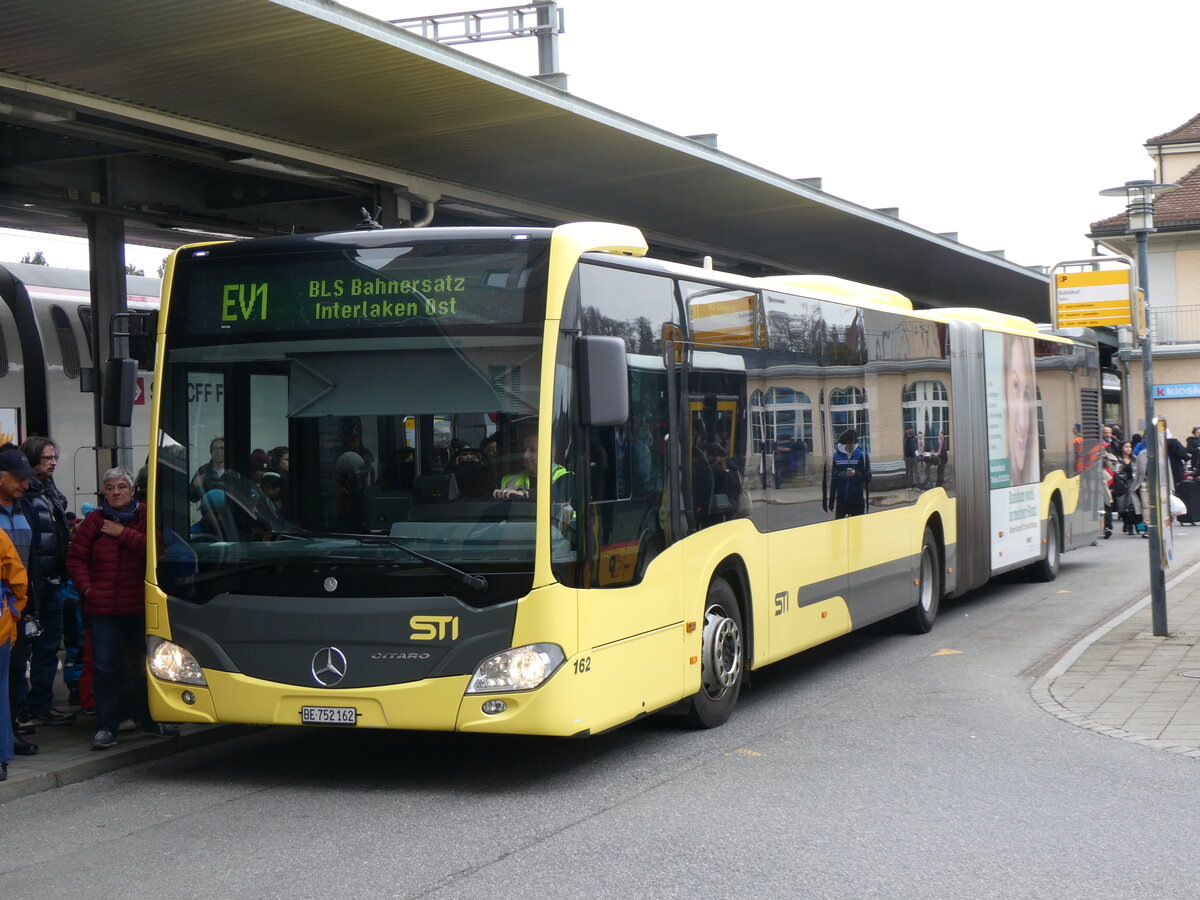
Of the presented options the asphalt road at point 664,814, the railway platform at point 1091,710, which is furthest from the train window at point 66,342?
the asphalt road at point 664,814

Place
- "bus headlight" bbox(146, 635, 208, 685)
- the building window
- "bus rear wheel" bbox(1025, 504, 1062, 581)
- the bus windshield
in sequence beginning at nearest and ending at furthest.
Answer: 1. the bus windshield
2. "bus headlight" bbox(146, 635, 208, 685)
3. the building window
4. "bus rear wheel" bbox(1025, 504, 1062, 581)

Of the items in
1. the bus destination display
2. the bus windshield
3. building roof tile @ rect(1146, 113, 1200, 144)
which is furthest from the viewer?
building roof tile @ rect(1146, 113, 1200, 144)

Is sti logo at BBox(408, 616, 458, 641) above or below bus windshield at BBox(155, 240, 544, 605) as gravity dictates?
below

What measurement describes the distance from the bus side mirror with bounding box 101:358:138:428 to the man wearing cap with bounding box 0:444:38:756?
63cm

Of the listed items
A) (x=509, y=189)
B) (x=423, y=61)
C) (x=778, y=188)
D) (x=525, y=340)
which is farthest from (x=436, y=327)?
(x=778, y=188)

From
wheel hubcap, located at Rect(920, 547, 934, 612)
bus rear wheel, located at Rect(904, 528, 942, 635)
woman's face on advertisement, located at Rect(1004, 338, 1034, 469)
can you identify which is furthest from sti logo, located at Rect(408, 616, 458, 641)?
woman's face on advertisement, located at Rect(1004, 338, 1034, 469)

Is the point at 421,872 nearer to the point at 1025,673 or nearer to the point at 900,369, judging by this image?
the point at 1025,673

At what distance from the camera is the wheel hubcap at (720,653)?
908 centimetres

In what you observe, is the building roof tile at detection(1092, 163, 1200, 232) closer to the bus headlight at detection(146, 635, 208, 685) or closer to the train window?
the train window

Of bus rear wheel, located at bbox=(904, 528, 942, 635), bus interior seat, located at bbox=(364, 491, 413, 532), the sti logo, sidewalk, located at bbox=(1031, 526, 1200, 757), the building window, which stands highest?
the building window

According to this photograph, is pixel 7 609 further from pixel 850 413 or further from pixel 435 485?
pixel 850 413

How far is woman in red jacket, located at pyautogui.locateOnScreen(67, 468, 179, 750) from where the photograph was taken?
28.0ft

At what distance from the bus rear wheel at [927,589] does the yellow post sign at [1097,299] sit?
277 centimetres

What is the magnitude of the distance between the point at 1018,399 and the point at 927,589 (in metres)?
4.01
